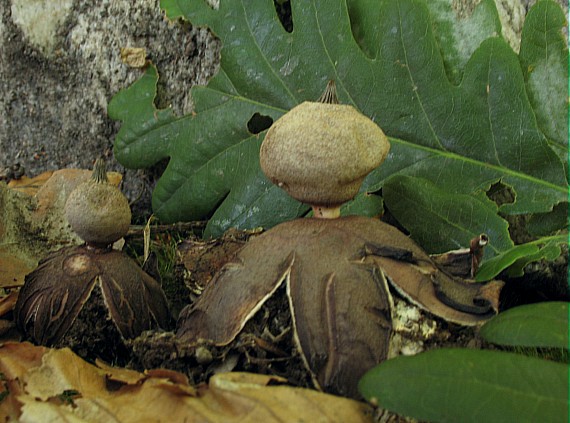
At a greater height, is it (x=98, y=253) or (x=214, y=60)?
(x=214, y=60)

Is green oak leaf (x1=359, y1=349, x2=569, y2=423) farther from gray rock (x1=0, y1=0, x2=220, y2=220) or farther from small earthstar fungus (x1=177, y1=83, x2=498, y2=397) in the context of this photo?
gray rock (x1=0, y1=0, x2=220, y2=220)

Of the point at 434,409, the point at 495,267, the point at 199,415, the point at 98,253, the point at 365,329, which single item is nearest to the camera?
the point at 434,409

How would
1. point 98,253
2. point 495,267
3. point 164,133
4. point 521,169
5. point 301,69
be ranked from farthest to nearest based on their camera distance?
point 164,133 → point 301,69 → point 521,169 → point 98,253 → point 495,267

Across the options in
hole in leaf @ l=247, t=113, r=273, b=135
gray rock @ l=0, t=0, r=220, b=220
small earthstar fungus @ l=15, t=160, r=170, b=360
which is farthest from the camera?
gray rock @ l=0, t=0, r=220, b=220

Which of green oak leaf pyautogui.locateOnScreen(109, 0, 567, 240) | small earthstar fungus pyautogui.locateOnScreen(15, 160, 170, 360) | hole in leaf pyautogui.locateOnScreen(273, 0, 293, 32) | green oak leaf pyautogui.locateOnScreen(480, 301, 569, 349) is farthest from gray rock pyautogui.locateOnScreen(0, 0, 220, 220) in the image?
green oak leaf pyautogui.locateOnScreen(480, 301, 569, 349)

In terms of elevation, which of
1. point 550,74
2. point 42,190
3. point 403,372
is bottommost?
point 42,190

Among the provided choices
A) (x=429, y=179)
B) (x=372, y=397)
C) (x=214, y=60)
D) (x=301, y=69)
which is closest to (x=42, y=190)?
(x=214, y=60)

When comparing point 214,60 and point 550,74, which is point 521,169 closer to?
point 550,74
